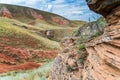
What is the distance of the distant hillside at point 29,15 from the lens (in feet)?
376

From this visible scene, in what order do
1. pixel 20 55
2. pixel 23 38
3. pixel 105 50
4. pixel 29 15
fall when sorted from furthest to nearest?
pixel 29 15, pixel 23 38, pixel 20 55, pixel 105 50

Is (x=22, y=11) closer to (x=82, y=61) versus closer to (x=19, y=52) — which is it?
(x=19, y=52)

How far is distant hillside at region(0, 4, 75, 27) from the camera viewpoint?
114575 millimetres

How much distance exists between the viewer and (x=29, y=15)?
402ft

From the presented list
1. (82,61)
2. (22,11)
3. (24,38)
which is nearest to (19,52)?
(24,38)

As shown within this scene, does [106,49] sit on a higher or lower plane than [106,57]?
higher

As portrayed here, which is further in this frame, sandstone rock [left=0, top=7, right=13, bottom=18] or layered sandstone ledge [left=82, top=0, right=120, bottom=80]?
sandstone rock [left=0, top=7, right=13, bottom=18]

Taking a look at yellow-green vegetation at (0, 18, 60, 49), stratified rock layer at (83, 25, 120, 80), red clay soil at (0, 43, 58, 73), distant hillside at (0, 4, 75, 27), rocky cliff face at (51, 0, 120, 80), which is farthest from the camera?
distant hillside at (0, 4, 75, 27)

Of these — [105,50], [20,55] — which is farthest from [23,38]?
[105,50]

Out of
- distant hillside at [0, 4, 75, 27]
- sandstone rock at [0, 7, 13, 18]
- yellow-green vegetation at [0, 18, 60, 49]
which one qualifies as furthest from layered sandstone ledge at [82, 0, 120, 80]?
sandstone rock at [0, 7, 13, 18]

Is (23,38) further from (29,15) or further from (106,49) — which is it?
(106,49)

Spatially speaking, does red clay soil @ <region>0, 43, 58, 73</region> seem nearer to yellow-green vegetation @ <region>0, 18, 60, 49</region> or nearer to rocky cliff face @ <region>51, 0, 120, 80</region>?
yellow-green vegetation @ <region>0, 18, 60, 49</region>

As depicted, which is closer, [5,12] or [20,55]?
[20,55]

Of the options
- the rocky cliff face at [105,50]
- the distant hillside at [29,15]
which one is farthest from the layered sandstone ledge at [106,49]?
the distant hillside at [29,15]
